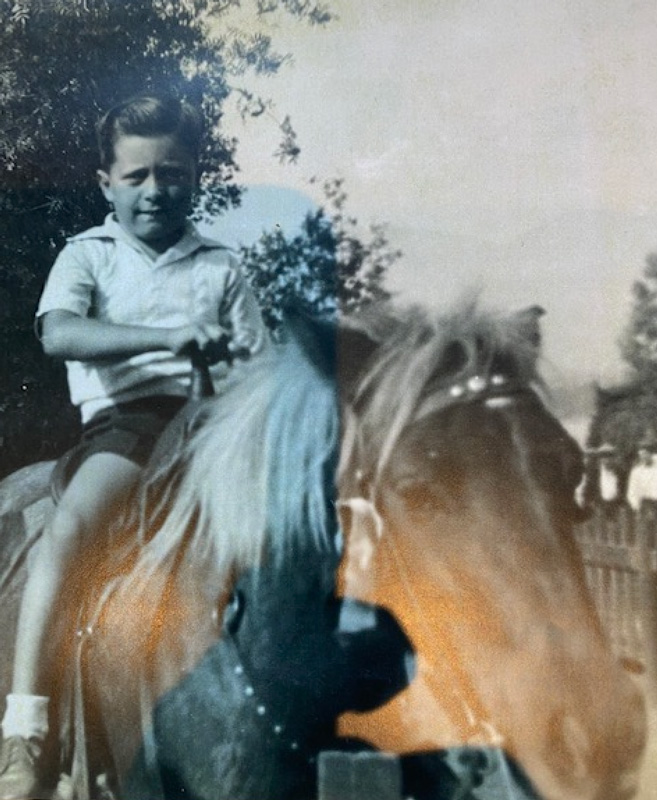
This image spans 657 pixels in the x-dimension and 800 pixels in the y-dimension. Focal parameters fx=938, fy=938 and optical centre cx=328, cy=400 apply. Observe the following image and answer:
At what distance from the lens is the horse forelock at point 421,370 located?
11.1 ft

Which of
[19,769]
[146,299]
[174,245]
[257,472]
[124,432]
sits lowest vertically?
[19,769]

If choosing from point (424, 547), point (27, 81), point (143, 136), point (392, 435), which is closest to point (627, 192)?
point (392, 435)

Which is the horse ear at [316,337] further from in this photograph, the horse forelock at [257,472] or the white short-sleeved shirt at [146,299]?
the white short-sleeved shirt at [146,299]

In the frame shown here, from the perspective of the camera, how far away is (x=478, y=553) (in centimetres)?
331

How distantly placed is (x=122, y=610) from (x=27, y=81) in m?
2.11

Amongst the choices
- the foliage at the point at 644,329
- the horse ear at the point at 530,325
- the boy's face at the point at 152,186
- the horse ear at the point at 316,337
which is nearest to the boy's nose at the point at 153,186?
the boy's face at the point at 152,186

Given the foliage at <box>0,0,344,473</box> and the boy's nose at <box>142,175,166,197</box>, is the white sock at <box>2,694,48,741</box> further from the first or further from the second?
the boy's nose at <box>142,175,166,197</box>

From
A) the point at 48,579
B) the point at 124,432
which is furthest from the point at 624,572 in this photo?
the point at 48,579

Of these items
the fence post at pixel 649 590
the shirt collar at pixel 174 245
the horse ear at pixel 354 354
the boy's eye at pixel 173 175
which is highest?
the boy's eye at pixel 173 175

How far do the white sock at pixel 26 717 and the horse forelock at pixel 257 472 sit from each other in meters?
0.67

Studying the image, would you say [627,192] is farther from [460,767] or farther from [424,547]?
[460,767]

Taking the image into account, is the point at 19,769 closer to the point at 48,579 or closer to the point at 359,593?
the point at 48,579

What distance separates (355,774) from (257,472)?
1120 mm

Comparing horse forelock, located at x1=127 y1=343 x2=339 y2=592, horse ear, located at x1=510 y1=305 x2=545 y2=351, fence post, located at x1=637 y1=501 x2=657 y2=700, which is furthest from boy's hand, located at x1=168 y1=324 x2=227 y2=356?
fence post, located at x1=637 y1=501 x2=657 y2=700
